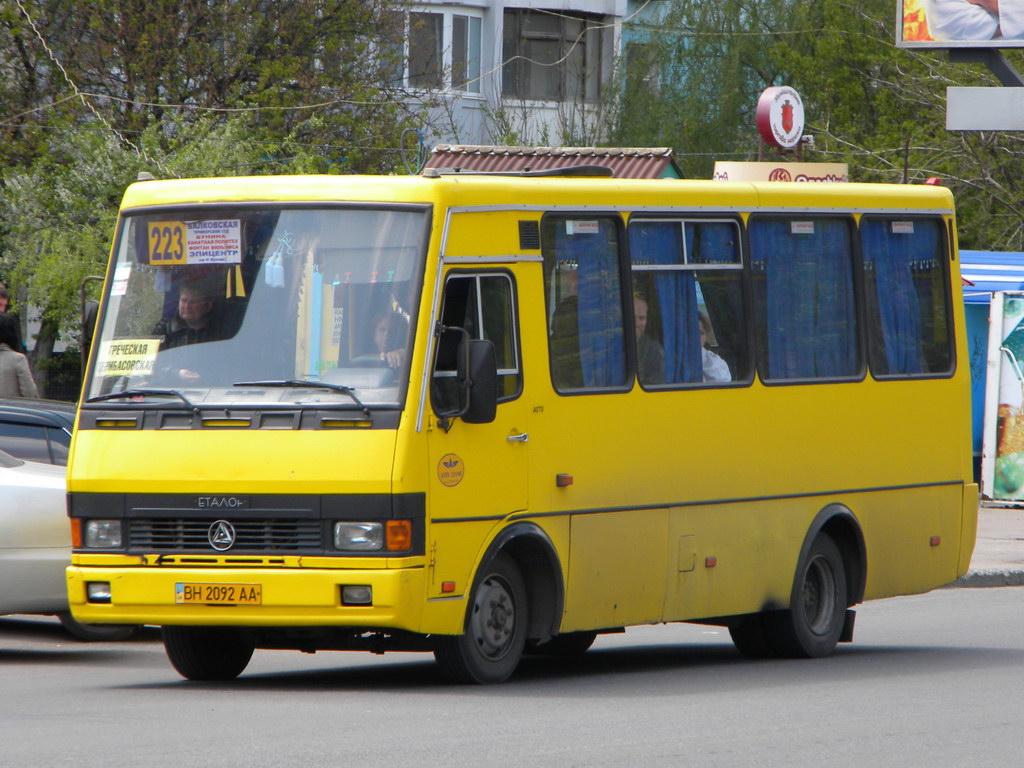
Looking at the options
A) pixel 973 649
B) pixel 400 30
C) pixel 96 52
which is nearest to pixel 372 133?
pixel 400 30

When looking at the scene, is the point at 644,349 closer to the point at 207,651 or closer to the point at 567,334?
the point at 567,334

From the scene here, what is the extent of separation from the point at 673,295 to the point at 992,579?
7.53 metres

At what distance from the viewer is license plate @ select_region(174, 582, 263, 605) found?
30.3ft

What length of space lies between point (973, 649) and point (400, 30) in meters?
20.7

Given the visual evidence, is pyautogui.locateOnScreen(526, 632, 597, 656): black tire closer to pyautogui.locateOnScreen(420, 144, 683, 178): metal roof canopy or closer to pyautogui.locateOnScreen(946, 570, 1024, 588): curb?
pyautogui.locateOnScreen(946, 570, 1024, 588): curb

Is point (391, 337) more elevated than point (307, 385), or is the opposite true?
point (391, 337)

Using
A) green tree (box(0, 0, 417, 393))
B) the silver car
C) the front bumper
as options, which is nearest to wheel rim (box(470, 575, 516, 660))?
the front bumper

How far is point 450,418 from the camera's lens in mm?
9406

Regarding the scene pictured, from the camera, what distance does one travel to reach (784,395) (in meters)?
11.6

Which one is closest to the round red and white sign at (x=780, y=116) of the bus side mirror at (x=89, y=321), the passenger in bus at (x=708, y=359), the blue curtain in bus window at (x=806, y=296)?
the blue curtain in bus window at (x=806, y=296)

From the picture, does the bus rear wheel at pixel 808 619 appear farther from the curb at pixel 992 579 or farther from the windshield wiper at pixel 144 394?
the curb at pixel 992 579

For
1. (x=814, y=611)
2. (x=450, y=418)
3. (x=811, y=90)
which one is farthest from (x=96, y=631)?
(x=811, y=90)

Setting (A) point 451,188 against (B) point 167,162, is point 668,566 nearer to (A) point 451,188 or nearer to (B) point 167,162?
(A) point 451,188

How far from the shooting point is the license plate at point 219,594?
9.24m
